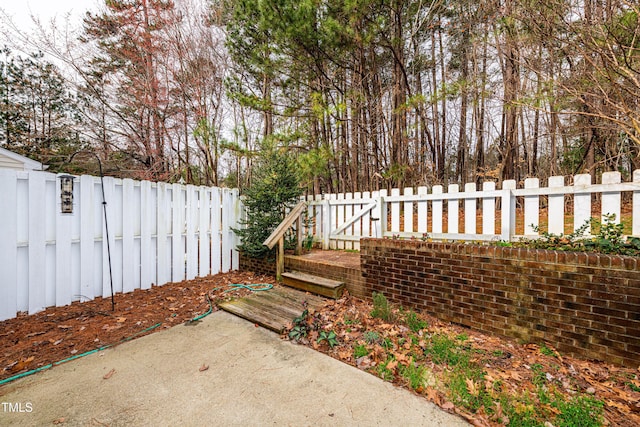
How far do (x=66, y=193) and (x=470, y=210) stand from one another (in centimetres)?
541

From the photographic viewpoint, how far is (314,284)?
12.2 ft

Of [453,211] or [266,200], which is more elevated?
[266,200]

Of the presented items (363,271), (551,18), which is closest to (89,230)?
(363,271)

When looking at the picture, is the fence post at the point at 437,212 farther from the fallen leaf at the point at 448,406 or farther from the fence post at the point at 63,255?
the fence post at the point at 63,255

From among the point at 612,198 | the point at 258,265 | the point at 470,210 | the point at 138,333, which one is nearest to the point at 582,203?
the point at 612,198

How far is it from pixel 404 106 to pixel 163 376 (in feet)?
19.6

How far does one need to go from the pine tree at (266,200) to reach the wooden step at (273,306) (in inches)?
43.5

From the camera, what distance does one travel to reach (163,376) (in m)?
2.12

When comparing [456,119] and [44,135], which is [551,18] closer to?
[456,119]

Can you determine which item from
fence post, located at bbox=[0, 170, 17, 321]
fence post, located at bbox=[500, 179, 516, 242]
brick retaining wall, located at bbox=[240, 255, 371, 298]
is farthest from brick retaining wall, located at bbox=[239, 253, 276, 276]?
fence post, located at bbox=[500, 179, 516, 242]

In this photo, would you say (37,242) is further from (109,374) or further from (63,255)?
(109,374)

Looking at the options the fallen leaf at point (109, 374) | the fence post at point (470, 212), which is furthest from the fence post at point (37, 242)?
the fence post at point (470, 212)

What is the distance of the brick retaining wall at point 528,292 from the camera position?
211cm

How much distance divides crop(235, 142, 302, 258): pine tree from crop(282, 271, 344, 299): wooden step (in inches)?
30.6
